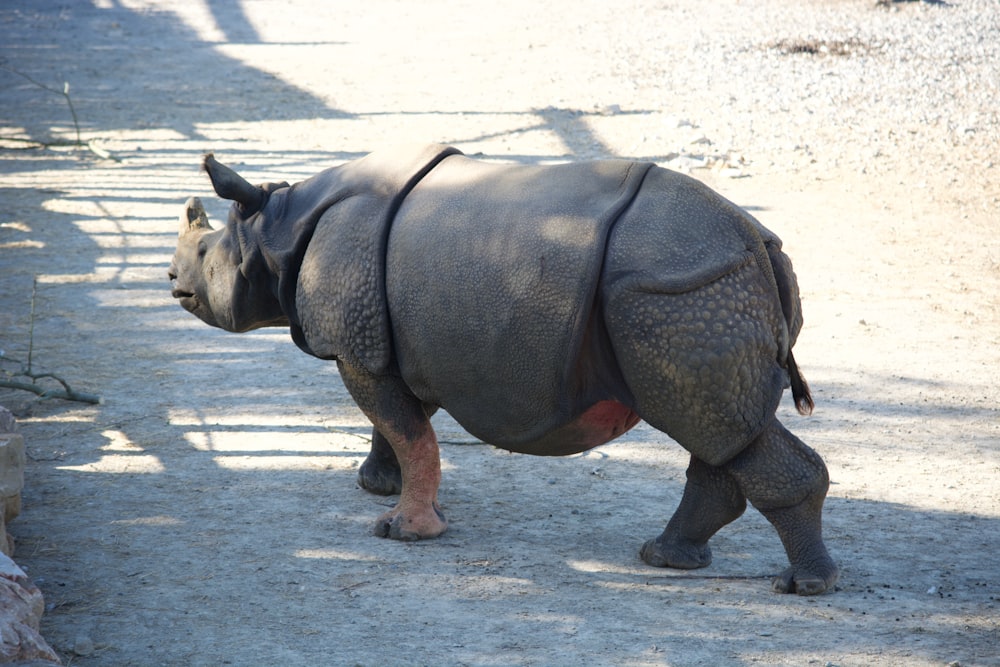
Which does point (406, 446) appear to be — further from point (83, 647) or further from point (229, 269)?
point (83, 647)

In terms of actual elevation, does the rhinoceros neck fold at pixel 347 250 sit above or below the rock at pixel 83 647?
above

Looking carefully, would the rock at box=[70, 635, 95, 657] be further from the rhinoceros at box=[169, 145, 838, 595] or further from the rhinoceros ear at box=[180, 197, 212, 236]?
the rhinoceros ear at box=[180, 197, 212, 236]

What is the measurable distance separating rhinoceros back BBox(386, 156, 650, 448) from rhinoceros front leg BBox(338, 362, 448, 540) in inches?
6.8

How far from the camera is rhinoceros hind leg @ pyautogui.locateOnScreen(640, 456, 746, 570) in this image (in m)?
4.39

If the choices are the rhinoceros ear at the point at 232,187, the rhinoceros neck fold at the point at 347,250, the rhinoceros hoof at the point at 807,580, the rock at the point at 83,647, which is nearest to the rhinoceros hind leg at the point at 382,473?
the rhinoceros neck fold at the point at 347,250

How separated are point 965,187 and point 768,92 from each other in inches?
139

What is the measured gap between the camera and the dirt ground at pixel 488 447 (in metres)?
4.12

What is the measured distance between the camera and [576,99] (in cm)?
1347

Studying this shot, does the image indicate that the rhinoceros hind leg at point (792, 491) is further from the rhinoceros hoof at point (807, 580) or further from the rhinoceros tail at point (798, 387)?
the rhinoceros tail at point (798, 387)

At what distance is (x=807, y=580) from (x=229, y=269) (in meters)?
2.75

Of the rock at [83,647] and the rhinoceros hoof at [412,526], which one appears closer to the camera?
the rock at [83,647]

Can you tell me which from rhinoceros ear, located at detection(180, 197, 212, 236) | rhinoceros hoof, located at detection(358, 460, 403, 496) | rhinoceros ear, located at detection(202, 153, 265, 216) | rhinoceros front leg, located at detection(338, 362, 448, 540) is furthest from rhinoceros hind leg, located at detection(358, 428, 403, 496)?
rhinoceros ear, located at detection(180, 197, 212, 236)

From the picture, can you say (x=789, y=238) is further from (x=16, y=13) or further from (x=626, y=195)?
(x=16, y=13)

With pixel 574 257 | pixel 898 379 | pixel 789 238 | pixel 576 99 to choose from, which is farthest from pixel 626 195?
pixel 576 99
